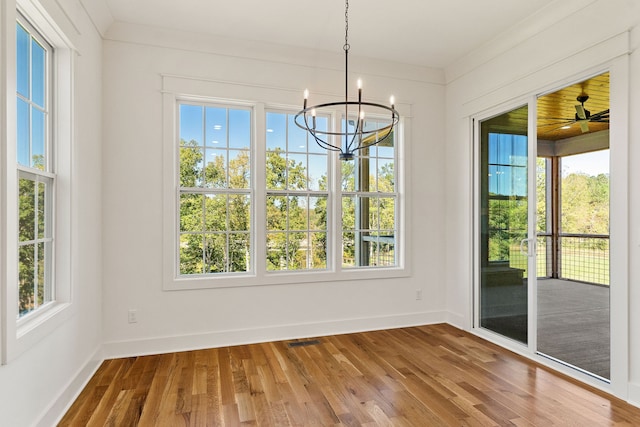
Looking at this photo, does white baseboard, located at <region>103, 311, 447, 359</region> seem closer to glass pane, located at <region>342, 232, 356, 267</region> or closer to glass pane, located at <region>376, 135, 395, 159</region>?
glass pane, located at <region>342, 232, 356, 267</region>

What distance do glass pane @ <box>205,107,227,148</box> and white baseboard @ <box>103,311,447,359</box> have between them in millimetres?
1905

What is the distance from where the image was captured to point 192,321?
3.67 meters

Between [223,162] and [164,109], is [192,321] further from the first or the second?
[164,109]

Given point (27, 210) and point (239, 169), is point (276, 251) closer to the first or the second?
point (239, 169)

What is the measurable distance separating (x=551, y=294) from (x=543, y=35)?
8.04ft

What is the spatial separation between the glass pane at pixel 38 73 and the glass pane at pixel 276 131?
6.51 feet

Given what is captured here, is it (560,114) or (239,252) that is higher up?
(560,114)

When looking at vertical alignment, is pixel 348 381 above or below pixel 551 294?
below

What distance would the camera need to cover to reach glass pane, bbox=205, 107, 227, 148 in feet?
12.6

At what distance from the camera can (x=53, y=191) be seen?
2.59m

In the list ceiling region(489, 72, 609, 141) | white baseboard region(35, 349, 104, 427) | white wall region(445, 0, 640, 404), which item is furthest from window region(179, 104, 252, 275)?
ceiling region(489, 72, 609, 141)

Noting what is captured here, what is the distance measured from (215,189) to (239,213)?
0.35m

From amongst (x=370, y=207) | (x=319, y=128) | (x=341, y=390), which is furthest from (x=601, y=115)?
(x=341, y=390)

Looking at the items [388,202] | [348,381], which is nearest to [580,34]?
[388,202]
